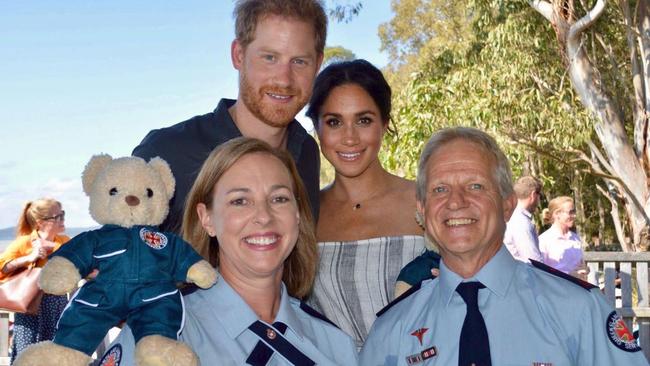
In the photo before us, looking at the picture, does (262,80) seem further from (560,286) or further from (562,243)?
(562,243)

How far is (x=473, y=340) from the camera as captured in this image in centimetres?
250

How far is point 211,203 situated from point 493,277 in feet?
3.06

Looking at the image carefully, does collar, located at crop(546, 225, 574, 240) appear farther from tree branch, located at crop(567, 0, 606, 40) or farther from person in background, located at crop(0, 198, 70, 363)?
tree branch, located at crop(567, 0, 606, 40)

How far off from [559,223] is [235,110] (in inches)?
229

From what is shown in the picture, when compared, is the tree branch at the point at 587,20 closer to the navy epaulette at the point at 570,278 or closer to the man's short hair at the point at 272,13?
the man's short hair at the point at 272,13

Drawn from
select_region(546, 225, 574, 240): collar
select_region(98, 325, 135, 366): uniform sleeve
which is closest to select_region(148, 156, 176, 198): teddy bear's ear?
select_region(98, 325, 135, 366): uniform sleeve

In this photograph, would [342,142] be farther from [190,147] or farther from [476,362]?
[476,362]

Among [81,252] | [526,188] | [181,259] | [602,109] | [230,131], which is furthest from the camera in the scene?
[602,109]

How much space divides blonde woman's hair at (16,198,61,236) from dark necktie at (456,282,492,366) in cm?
511

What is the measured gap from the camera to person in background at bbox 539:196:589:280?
8320mm

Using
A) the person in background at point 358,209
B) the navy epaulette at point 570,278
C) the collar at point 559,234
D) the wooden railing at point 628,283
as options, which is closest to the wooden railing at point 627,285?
the wooden railing at point 628,283

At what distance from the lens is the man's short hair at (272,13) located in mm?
3426

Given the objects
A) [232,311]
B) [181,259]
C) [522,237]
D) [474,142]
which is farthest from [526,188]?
[181,259]

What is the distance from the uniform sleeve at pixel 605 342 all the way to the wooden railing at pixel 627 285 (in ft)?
18.4
